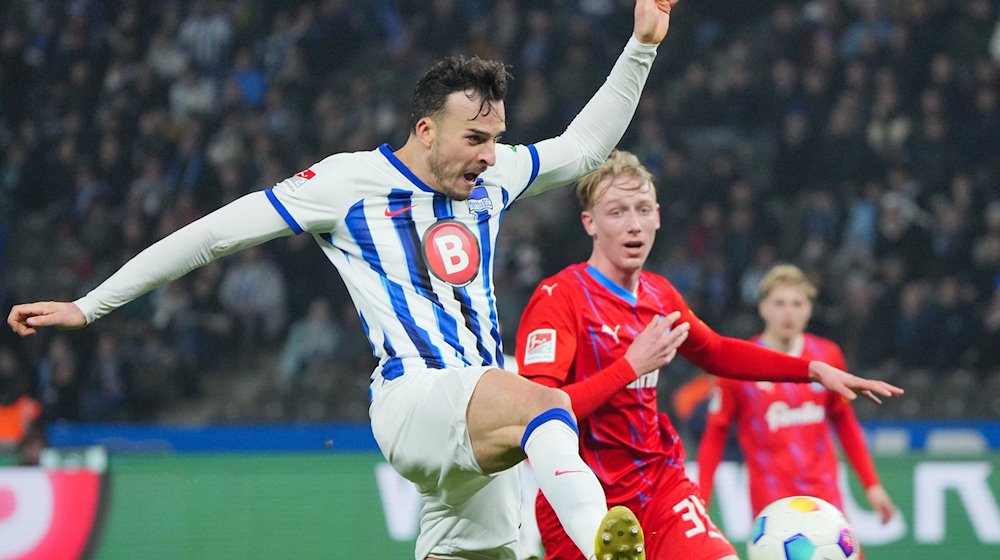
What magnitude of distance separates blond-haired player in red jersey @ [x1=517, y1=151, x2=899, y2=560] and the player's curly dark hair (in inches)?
25.0

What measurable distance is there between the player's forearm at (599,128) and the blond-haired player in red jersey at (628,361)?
9 centimetres

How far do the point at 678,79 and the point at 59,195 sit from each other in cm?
659

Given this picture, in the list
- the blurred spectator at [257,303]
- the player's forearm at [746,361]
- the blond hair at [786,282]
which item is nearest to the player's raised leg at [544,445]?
the player's forearm at [746,361]

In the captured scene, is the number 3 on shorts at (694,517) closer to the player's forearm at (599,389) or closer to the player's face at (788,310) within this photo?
the player's forearm at (599,389)

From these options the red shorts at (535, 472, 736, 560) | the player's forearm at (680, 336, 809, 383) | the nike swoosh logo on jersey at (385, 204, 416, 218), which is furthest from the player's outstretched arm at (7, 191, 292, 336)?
the player's forearm at (680, 336, 809, 383)

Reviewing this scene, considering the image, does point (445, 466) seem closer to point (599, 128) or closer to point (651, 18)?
point (599, 128)

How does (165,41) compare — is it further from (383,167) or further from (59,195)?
(383,167)

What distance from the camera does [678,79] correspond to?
13859 millimetres

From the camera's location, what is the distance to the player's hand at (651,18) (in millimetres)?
4449

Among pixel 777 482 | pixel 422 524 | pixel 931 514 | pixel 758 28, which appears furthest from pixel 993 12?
pixel 422 524

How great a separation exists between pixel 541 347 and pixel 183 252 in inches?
45.1

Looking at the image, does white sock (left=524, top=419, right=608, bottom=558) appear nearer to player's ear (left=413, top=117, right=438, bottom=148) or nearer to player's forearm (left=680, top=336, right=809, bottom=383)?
player's ear (left=413, top=117, right=438, bottom=148)

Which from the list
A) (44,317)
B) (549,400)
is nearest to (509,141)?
(44,317)

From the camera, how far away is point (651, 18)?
4453mm
